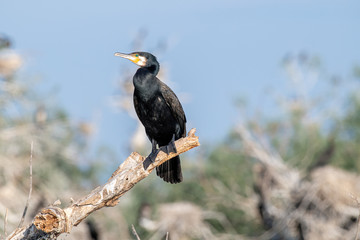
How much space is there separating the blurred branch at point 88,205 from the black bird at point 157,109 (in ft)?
2.45

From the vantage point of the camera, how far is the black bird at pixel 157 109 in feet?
24.4

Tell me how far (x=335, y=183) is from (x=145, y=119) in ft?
26.0

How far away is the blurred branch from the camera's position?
5.52 m

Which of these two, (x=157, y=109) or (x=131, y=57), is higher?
(x=131, y=57)

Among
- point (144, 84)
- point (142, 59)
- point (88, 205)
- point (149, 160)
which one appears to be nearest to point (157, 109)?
point (144, 84)

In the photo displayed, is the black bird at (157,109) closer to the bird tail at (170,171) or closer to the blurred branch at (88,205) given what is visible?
the bird tail at (170,171)

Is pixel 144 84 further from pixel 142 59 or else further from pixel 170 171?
pixel 170 171

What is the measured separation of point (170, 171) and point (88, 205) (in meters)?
1.66

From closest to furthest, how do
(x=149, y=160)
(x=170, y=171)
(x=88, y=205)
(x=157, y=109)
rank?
(x=88, y=205)
(x=149, y=160)
(x=170, y=171)
(x=157, y=109)

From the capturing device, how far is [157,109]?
24.9 ft

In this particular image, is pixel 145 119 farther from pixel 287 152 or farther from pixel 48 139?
pixel 287 152

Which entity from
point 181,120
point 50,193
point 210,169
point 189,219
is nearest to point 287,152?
point 210,169

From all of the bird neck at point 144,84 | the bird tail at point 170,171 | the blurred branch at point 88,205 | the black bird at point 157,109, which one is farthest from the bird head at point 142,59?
the blurred branch at point 88,205

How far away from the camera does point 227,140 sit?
26.2 m
